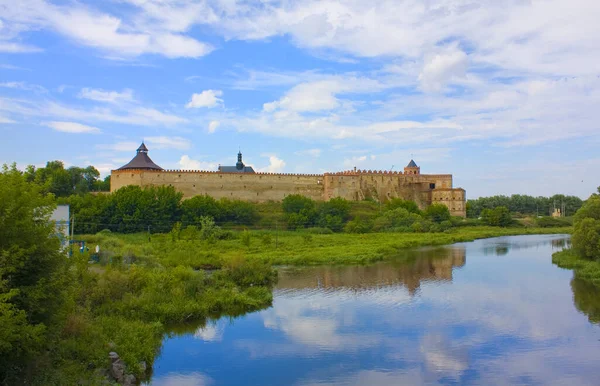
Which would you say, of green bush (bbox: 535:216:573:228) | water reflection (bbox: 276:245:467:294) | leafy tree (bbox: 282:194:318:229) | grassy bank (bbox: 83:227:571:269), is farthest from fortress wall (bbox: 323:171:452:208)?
water reflection (bbox: 276:245:467:294)

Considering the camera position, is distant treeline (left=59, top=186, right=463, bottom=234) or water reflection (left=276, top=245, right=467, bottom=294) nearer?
water reflection (left=276, top=245, right=467, bottom=294)

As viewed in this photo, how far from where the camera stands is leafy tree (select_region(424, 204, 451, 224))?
3691 cm

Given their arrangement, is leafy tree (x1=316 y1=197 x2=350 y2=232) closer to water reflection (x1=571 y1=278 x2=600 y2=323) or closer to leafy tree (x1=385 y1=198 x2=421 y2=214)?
leafy tree (x1=385 y1=198 x2=421 y2=214)

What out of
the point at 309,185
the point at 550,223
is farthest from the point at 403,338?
the point at 550,223

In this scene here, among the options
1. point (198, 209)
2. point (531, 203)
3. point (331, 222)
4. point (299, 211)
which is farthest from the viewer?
point (531, 203)

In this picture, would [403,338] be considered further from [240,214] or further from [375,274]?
[240,214]

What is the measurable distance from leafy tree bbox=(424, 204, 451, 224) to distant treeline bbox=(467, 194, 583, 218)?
59.9 ft

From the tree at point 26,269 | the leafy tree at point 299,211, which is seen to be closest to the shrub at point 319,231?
the leafy tree at point 299,211

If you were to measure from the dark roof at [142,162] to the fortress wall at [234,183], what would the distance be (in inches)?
29.4

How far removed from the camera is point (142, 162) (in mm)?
33344

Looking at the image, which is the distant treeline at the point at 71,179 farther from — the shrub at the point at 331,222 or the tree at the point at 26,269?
the tree at the point at 26,269

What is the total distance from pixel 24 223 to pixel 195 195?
2717cm

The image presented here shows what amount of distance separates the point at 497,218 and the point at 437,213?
6.23 m

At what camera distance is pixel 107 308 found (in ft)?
34.2
